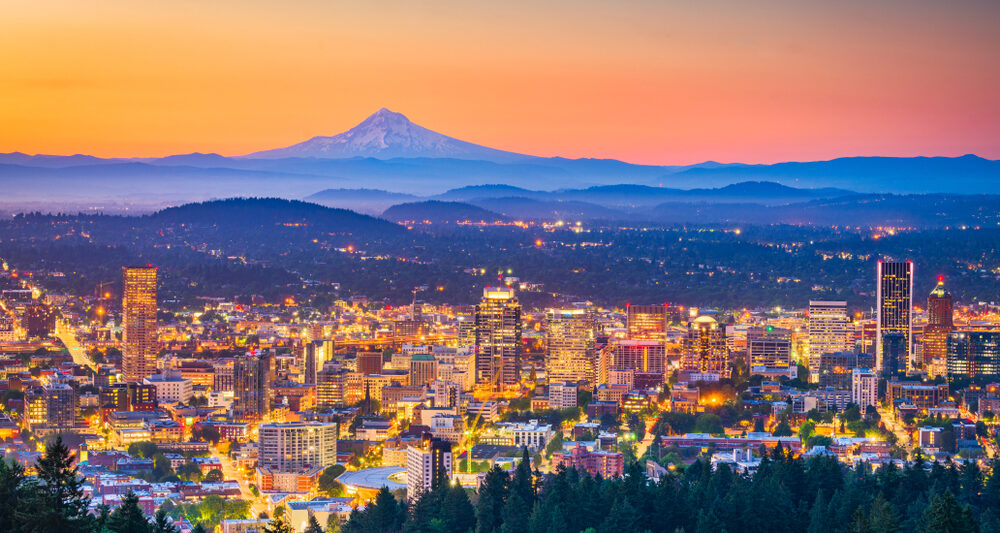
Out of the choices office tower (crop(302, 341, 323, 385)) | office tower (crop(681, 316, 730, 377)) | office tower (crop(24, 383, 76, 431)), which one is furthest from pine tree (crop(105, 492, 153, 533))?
office tower (crop(681, 316, 730, 377))

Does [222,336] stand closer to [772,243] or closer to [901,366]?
[901,366]

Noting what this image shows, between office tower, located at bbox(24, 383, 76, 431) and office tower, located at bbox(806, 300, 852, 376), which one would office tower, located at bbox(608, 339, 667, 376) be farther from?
office tower, located at bbox(24, 383, 76, 431)

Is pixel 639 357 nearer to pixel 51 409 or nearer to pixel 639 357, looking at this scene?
pixel 639 357

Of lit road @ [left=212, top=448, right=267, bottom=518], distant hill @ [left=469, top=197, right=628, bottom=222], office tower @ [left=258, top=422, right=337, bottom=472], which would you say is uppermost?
distant hill @ [left=469, top=197, right=628, bottom=222]

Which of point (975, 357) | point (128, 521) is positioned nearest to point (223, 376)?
point (975, 357)

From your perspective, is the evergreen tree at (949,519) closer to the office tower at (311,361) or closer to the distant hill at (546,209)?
the office tower at (311,361)
